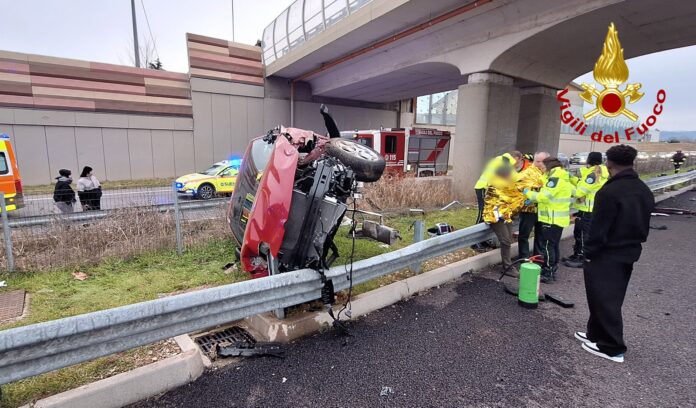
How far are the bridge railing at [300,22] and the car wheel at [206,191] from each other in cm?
817

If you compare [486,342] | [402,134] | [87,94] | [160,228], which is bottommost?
[486,342]

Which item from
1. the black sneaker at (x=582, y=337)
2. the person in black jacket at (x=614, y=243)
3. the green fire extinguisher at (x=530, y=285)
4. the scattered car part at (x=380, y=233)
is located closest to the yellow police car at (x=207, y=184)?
the scattered car part at (x=380, y=233)

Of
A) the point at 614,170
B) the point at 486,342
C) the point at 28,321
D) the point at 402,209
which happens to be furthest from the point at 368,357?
the point at 402,209

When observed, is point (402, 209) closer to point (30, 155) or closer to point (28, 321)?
point (28, 321)

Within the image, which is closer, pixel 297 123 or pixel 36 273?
pixel 36 273

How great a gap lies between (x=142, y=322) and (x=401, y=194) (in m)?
7.65

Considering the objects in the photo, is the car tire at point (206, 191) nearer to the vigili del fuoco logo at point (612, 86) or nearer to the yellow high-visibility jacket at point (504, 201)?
the yellow high-visibility jacket at point (504, 201)

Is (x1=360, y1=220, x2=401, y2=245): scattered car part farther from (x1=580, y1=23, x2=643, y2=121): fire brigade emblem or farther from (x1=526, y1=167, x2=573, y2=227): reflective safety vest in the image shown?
(x1=580, y1=23, x2=643, y2=121): fire brigade emblem

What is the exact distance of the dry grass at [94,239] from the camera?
491cm

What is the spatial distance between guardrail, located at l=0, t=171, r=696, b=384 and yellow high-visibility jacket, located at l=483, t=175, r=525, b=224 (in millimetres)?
2523

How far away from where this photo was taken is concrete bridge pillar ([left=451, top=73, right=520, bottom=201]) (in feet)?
38.0

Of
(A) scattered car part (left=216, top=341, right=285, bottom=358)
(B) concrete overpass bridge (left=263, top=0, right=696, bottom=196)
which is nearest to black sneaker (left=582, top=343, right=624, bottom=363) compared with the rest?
(A) scattered car part (left=216, top=341, right=285, bottom=358)

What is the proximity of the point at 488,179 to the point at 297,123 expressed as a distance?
1950cm

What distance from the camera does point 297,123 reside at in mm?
23391
